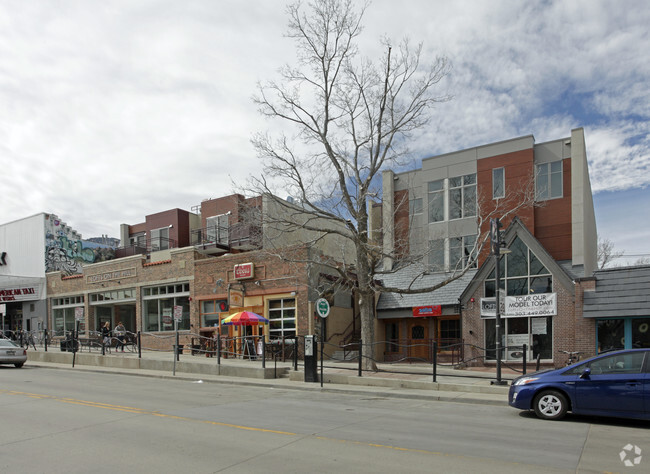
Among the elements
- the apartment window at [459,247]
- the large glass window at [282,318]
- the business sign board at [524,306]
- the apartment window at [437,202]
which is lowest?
the large glass window at [282,318]

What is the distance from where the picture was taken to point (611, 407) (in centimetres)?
931

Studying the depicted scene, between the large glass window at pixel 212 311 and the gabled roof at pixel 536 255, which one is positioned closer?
the gabled roof at pixel 536 255

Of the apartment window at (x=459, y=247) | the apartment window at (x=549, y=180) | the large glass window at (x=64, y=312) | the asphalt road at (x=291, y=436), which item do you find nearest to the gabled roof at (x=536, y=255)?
the apartment window at (x=549, y=180)

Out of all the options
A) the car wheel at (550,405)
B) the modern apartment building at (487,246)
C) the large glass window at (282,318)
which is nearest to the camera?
the car wheel at (550,405)

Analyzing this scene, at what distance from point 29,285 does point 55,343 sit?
5507mm

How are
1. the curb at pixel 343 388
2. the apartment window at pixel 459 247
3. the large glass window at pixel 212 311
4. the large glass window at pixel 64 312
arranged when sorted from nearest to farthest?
the curb at pixel 343 388, the apartment window at pixel 459 247, the large glass window at pixel 212 311, the large glass window at pixel 64 312

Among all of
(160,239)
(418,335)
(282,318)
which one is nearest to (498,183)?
(418,335)

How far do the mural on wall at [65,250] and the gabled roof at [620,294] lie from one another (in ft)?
109

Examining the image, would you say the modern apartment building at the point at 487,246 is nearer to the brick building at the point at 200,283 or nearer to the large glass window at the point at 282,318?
the brick building at the point at 200,283

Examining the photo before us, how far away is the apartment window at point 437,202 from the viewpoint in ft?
86.1

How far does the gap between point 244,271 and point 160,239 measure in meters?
14.5

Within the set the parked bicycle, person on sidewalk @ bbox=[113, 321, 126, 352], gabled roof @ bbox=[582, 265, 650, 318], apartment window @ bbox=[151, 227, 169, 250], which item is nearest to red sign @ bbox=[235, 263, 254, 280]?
person on sidewalk @ bbox=[113, 321, 126, 352]

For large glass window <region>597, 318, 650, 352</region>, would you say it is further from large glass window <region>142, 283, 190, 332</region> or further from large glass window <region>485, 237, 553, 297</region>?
large glass window <region>142, 283, 190, 332</region>

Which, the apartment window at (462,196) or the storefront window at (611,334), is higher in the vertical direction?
the apartment window at (462,196)
